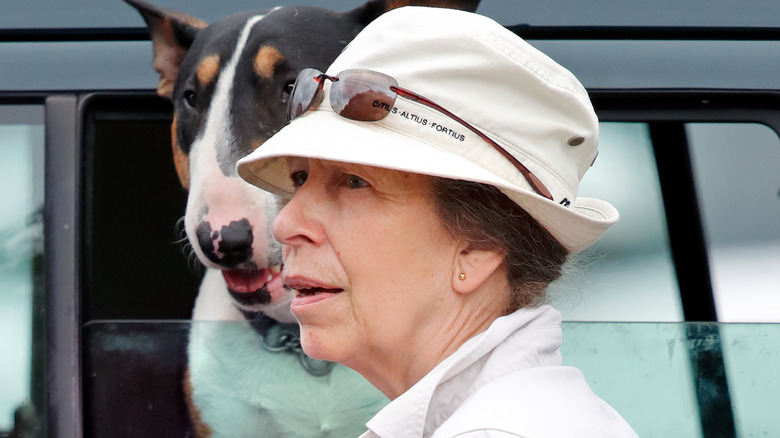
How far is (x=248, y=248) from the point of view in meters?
2.10

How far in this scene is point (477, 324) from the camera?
1.36 m

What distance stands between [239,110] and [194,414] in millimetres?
754

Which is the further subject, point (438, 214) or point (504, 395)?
point (438, 214)

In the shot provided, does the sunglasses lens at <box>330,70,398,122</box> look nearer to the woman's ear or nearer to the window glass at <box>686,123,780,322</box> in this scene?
the woman's ear

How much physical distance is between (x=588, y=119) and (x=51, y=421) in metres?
1.50

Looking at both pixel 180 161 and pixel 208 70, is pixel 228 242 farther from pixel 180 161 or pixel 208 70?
pixel 208 70

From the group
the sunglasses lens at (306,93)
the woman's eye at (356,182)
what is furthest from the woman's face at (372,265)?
the sunglasses lens at (306,93)

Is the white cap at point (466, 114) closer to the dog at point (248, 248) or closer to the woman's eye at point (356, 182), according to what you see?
the woman's eye at point (356, 182)

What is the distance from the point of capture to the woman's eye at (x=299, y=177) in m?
1.51

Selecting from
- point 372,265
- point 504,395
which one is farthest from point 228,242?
point 504,395

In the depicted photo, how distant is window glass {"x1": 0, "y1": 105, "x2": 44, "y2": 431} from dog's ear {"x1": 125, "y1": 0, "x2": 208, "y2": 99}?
33cm

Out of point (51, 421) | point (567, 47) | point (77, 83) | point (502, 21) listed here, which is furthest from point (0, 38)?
point (567, 47)

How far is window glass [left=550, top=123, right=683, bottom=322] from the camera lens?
2072mm

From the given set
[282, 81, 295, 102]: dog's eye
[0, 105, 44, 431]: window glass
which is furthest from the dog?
[0, 105, 44, 431]: window glass
